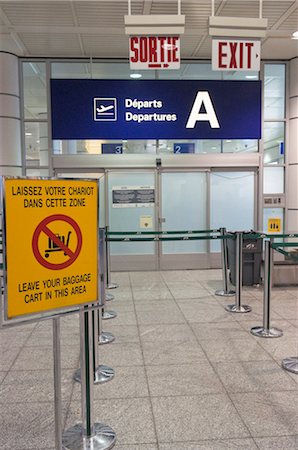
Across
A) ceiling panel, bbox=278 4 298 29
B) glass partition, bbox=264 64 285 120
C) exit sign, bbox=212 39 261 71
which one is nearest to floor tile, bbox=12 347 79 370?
exit sign, bbox=212 39 261 71

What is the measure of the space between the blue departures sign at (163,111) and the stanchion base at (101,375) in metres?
5.24

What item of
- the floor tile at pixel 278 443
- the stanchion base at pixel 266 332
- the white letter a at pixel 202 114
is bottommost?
the floor tile at pixel 278 443

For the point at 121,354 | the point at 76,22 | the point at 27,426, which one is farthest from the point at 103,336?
the point at 76,22

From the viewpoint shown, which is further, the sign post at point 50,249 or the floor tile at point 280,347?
the floor tile at point 280,347

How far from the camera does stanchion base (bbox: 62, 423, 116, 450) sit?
2602mm

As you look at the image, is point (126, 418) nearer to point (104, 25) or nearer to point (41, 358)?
point (41, 358)

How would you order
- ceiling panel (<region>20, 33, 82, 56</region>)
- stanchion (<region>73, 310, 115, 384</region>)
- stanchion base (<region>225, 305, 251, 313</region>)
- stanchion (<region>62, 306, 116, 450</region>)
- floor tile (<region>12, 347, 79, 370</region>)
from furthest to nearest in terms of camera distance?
ceiling panel (<region>20, 33, 82, 56</region>) < stanchion base (<region>225, 305, 251, 313</region>) < floor tile (<region>12, 347, 79, 370</region>) < stanchion (<region>73, 310, 115, 384</region>) < stanchion (<region>62, 306, 116, 450</region>)

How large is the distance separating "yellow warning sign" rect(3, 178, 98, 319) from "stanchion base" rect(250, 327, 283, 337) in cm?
287

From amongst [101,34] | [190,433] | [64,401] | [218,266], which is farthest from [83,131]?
[190,433]

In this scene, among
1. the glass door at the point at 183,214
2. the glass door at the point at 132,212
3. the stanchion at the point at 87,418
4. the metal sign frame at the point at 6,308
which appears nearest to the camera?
the metal sign frame at the point at 6,308

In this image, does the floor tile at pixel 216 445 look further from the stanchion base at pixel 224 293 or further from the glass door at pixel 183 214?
the glass door at pixel 183 214

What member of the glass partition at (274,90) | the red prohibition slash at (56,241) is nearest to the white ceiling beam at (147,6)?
the glass partition at (274,90)

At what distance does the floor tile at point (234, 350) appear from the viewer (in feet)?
13.2

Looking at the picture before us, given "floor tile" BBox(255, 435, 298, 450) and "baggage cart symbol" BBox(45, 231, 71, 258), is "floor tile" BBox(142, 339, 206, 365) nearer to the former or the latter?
"floor tile" BBox(255, 435, 298, 450)
